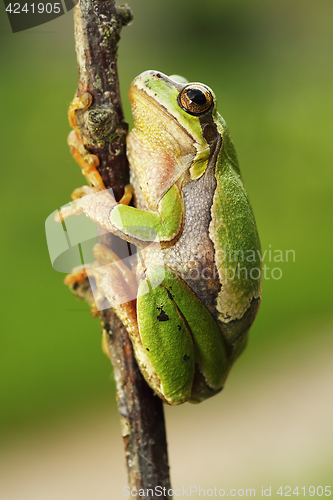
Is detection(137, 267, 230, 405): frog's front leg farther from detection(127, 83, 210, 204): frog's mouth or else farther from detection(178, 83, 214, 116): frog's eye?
detection(178, 83, 214, 116): frog's eye

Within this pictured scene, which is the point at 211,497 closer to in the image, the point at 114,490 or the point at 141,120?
the point at 114,490

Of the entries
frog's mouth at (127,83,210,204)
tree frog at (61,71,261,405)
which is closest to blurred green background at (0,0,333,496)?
frog's mouth at (127,83,210,204)

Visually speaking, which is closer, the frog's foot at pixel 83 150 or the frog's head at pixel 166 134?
the frog's foot at pixel 83 150

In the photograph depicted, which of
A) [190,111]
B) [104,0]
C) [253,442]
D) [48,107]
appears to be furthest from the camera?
[253,442]

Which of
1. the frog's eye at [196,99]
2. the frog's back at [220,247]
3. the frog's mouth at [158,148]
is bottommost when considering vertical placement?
the frog's back at [220,247]

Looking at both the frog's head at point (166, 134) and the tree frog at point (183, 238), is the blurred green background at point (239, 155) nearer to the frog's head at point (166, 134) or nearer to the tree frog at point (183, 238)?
the frog's head at point (166, 134)

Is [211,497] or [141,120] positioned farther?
[211,497]

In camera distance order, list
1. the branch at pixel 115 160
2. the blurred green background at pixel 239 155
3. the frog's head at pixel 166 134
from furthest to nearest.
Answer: the blurred green background at pixel 239 155 < the frog's head at pixel 166 134 < the branch at pixel 115 160

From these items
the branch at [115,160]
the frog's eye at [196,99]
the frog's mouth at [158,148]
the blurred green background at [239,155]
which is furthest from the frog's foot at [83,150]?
the blurred green background at [239,155]

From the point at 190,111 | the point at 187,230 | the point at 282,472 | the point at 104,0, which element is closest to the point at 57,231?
the point at 187,230
